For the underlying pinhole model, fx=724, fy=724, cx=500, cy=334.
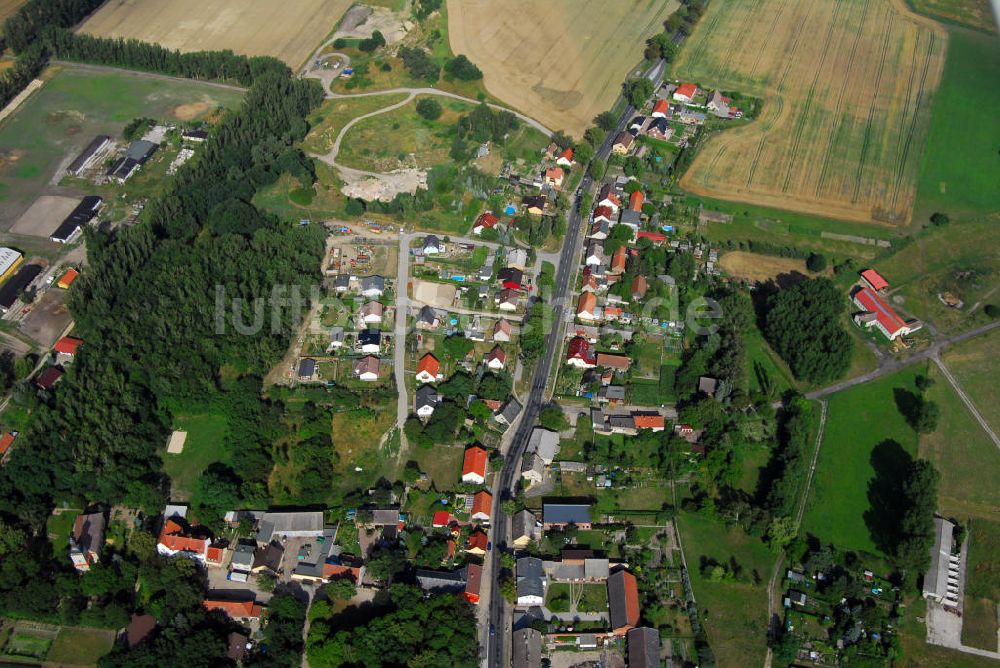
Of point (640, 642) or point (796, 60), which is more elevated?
point (796, 60)

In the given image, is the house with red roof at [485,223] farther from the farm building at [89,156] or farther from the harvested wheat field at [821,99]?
the farm building at [89,156]

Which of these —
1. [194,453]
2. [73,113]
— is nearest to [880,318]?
[194,453]

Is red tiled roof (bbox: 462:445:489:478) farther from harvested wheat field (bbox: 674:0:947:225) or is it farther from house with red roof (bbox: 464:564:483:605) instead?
harvested wheat field (bbox: 674:0:947:225)

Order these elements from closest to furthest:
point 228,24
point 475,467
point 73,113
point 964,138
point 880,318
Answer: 1. point 475,467
2. point 880,318
3. point 964,138
4. point 73,113
5. point 228,24

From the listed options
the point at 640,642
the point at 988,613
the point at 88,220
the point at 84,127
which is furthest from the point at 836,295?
the point at 84,127

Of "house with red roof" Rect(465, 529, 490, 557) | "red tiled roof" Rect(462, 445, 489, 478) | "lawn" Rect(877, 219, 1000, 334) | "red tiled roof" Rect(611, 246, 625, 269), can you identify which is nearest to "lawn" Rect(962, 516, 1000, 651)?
"lawn" Rect(877, 219, 1000, 334)

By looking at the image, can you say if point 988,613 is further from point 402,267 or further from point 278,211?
point 278,211

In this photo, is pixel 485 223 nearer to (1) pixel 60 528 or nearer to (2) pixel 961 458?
(1) pixel 60 528
